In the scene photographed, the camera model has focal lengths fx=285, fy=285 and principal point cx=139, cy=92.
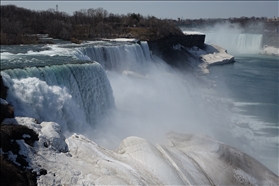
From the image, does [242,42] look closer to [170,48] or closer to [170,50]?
[170,48]

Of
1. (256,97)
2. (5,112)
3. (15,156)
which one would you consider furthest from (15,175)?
(256,97)

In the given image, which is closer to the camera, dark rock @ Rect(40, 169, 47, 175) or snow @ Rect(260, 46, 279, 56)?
dark rock @ Rect(40, 169, 47, 175)

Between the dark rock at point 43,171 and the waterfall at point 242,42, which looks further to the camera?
the waterfall at point 242,42

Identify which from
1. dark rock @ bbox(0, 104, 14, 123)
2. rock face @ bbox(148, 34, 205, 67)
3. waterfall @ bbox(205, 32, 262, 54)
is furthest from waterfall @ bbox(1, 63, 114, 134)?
waterfall @ bbox(205, 32, 262, 54)

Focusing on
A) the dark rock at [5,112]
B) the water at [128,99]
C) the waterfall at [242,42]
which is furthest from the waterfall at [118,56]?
the waterfall at [242,42]

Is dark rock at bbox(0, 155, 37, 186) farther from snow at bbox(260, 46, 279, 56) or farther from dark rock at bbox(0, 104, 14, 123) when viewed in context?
snow at bbox(260, 46, 279, 56)

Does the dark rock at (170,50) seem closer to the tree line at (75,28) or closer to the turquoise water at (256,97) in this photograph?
the tree line at (75,28)

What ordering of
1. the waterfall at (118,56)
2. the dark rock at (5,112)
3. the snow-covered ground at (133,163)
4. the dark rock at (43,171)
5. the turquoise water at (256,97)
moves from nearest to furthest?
the dark rock at (43,171) → the snow-covered ground at (133,163) → the dark rock at (5,112) → the turquoise water at (256,97) → the waterfall at (118,56)
